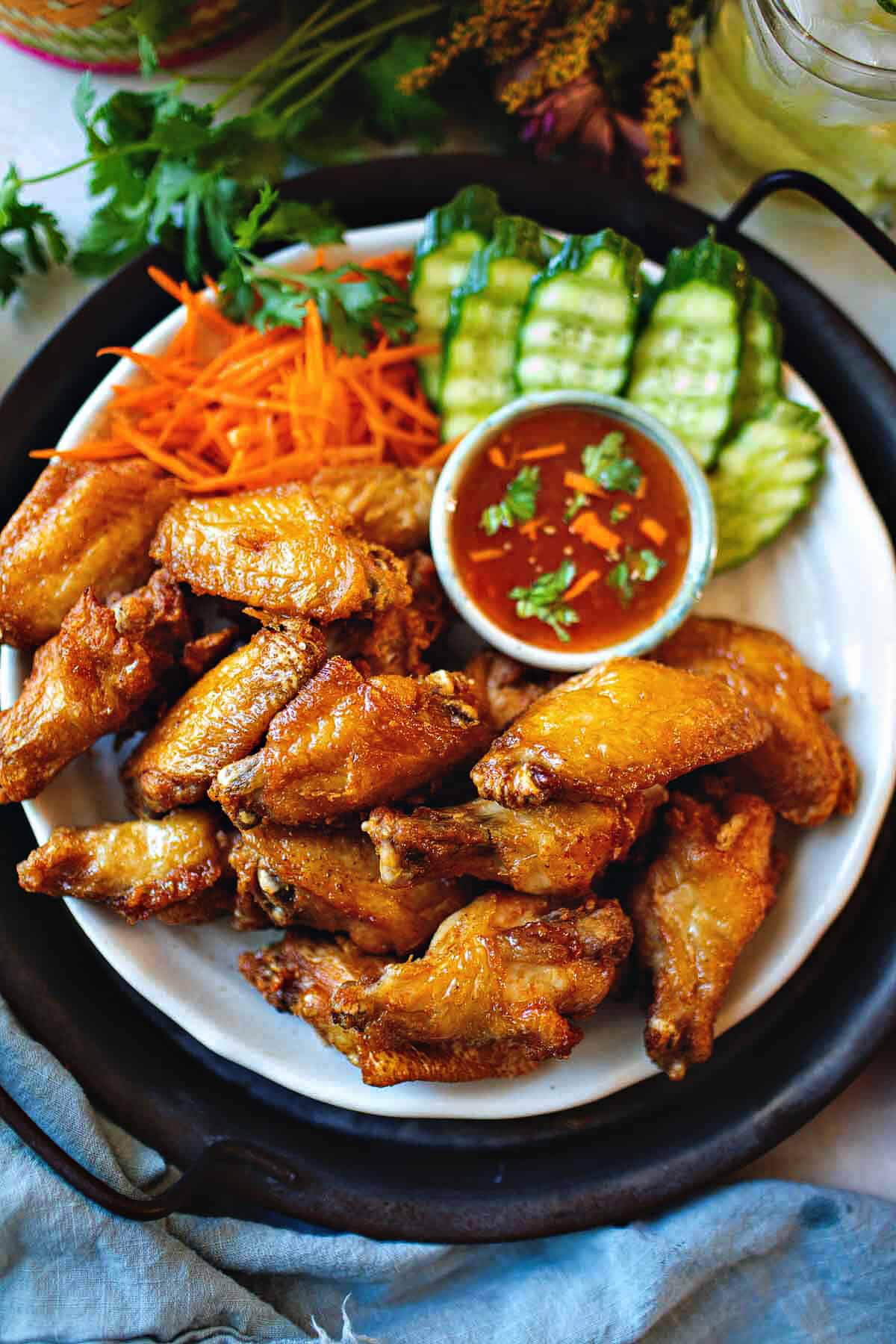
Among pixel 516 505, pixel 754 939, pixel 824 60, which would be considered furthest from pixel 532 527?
pixel 824 60

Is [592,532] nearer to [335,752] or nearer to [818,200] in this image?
[335,752]

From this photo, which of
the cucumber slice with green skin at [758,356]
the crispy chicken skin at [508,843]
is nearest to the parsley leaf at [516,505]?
the cucumber slice with green skin at [758,356]

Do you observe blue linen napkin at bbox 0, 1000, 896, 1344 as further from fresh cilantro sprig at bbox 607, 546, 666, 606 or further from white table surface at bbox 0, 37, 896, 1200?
white table surface at bbox 0, 37, 896, 1200

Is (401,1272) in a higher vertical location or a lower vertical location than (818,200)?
lower

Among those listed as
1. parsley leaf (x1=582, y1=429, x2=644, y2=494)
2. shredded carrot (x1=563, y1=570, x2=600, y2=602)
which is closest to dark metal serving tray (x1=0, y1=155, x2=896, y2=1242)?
parsley leaf (x1=582, y1=429, x2=644, y2=494)

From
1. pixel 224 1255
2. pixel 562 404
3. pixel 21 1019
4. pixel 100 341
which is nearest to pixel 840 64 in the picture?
pixel 562 404

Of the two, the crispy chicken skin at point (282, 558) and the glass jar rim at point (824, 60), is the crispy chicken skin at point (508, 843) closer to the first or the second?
the crispy chicken skin at point (282, 558)

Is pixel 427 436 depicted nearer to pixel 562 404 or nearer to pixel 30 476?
pixel 562 404
